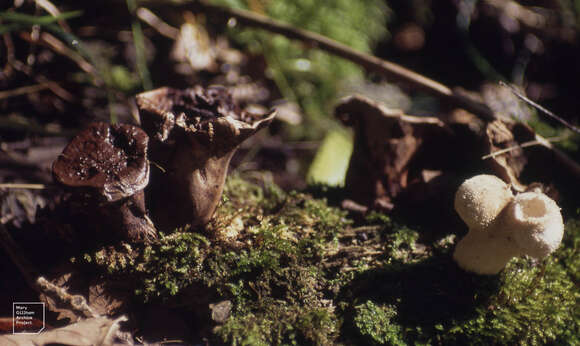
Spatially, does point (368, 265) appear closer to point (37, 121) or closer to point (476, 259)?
point (476, 259)

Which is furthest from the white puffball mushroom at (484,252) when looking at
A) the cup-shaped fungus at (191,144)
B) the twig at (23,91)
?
the twig at (23,91)

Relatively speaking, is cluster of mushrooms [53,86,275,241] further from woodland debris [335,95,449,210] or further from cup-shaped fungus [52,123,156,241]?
woodland debris [335,95,449,210]

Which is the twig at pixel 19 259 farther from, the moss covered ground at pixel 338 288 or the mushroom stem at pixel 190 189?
the mushroom stem at pixel 190 189

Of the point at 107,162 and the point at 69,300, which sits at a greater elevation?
the point at 107,162

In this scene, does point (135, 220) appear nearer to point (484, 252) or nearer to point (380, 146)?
point (380, 146)

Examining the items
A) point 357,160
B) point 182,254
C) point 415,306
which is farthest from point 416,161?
point 182,254

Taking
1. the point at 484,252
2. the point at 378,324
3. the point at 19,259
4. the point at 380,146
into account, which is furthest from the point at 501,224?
the point at 19,259

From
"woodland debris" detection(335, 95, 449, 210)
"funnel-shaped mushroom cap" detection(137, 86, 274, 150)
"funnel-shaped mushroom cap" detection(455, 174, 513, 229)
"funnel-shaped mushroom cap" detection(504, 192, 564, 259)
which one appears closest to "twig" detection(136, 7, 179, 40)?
"funnel-shaped mushroom cap" detection(137, 86, 274, 150)
